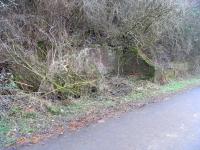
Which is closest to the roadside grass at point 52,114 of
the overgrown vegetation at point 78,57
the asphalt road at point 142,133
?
the overgrown vegetation at point 78,57

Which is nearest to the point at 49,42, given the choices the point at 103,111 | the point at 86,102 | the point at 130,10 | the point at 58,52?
the point at 58,52

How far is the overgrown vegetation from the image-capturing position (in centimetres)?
968

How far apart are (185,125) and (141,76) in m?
7.27

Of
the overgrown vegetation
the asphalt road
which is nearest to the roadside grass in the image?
the overgrown vegetation

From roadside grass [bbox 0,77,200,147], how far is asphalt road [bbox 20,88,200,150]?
0.73m

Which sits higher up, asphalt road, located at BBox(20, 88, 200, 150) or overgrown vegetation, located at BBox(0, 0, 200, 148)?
overgrown vegetation, located at BBox(0, 0, 200, 148)

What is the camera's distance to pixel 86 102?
36.8 ft

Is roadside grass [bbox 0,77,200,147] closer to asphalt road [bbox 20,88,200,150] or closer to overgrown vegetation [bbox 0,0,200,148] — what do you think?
overgrown vegetation [bbox 0,0,200,148]

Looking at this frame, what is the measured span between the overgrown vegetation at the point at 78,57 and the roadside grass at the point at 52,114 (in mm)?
21

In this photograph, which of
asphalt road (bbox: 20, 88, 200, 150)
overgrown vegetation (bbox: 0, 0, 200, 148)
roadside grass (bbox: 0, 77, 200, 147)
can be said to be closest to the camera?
asphalt road (bbox: 20, 88, 200, 150)

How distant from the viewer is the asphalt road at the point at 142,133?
7430 millimetres

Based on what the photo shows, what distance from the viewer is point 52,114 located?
9617mm

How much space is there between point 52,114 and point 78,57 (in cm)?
277

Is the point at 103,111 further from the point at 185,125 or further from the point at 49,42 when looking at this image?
the point at 49,42
